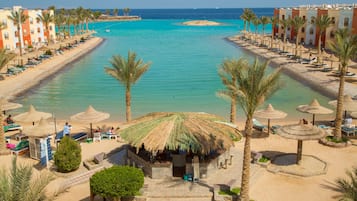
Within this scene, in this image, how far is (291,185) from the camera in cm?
1745

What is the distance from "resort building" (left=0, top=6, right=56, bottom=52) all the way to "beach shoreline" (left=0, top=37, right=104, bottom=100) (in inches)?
344

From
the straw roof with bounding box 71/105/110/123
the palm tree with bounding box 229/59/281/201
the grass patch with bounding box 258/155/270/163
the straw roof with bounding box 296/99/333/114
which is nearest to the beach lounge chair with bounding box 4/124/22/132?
the straw roof with bounding box 71/105/110/123

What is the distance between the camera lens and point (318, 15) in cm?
6775

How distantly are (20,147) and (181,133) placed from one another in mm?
10536

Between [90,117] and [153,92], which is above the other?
[90,117]

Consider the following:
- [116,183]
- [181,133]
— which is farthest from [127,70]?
[116,183]

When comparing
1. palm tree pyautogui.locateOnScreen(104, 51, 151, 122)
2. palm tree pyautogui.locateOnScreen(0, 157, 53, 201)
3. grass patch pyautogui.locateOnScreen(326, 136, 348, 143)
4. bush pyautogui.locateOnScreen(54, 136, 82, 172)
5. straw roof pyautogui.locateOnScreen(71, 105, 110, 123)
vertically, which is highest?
palm tree pyautogui.locateOnScreen(104, 51, 151, 122)

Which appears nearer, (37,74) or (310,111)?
(310,111)

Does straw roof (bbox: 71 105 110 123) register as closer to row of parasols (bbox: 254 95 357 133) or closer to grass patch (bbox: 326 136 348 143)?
row of parasols (bbox: 254 95 357 133)

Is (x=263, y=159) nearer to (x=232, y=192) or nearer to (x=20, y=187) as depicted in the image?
(x=232, y=192)

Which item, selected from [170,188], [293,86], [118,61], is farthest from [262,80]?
[293,86]

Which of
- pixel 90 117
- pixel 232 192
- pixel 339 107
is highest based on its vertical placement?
pixel 339 107

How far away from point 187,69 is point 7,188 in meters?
43.0

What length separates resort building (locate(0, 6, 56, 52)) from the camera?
207ft
